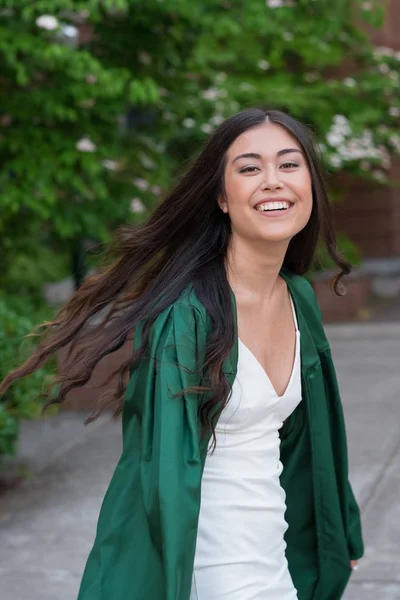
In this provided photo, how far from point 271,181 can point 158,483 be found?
2.53 feet

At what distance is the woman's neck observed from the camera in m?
2.72

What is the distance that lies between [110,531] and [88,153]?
15.1ft

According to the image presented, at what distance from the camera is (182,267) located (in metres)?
2.77

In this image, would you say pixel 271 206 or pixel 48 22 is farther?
pixel 48 22

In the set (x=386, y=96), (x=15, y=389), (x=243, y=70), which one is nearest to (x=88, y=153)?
(x=15, y=389)

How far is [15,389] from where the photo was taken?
17.1 ft

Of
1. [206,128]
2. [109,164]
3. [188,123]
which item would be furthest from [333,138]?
[109,164]

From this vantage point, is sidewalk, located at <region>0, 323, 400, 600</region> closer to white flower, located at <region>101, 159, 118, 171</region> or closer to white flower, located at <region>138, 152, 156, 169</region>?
white flower, located at <region>101, 159, 118, 171</region>

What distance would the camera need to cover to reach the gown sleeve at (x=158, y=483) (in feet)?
7.65

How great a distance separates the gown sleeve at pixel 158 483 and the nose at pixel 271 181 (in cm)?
35

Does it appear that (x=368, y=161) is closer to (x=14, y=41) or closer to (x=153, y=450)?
(x=14, y=41)

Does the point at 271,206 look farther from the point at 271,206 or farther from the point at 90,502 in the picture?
the point at 90,502

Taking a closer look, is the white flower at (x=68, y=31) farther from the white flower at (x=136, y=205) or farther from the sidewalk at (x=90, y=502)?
the sidewalk at (x=90, y=502)

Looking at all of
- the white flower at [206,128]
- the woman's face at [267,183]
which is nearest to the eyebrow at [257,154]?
the woman's face at [267,183]
